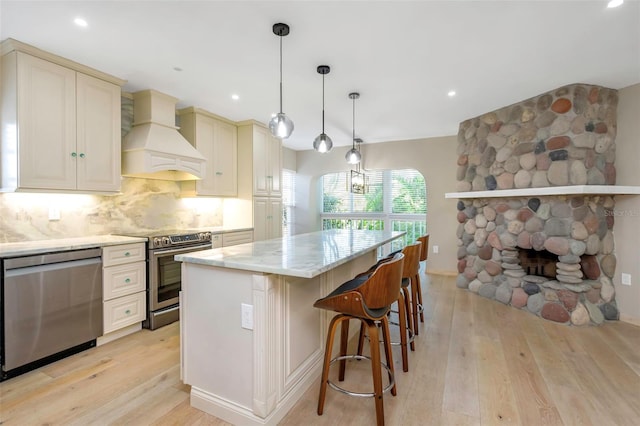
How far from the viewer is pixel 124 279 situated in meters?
2.79

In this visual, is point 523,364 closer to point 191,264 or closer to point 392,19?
point 191,264

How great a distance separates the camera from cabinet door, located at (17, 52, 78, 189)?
93.3 inches

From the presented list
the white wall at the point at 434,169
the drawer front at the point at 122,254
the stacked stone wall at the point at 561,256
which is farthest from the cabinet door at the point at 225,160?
the stacked stone wall at the point at 561,256

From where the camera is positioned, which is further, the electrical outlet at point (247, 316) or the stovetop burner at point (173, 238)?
the stovetop burner at point (173, 238)

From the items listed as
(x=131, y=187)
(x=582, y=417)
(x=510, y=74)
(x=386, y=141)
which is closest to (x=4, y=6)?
(x=131, y=187)

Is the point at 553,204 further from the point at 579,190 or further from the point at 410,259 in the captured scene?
the point at 410,259

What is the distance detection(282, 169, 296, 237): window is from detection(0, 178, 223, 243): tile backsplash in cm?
207

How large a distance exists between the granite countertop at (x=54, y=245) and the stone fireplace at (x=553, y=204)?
418 centimetres

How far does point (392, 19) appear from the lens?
2.06 meters

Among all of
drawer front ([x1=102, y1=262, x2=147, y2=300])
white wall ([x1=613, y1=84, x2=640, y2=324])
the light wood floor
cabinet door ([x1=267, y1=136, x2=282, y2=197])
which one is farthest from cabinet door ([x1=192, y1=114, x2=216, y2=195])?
white wall ([x1=613, y1=84, x2=640, y2=324])

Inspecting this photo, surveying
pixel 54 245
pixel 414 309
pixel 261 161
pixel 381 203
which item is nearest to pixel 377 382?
pixel 414 309

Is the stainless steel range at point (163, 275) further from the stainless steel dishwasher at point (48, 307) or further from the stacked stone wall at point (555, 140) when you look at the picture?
the stacked stone wall at point (555, 140)

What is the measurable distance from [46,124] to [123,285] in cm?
152

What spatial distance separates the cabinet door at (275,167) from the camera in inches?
191
